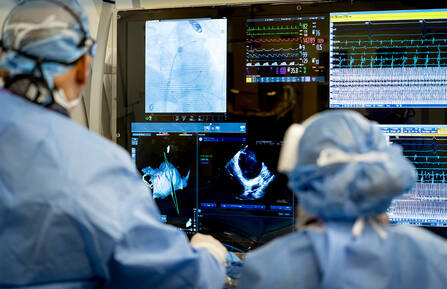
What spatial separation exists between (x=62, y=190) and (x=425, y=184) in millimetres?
1622

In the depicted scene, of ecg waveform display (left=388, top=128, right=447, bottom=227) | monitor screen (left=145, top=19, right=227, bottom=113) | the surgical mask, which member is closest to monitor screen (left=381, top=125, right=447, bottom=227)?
ecg waveform display (left=388, top=128, right=447, bottom=227)

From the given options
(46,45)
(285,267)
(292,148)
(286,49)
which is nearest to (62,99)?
(46,45)

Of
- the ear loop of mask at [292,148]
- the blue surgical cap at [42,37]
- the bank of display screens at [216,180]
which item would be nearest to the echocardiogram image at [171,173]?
the bank of display screens at [216,180]

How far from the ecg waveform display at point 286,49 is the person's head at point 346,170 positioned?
116 centimetres

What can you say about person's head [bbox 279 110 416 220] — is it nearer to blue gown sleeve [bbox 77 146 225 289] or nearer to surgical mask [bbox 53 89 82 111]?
blue gown sleeve [bbox 77 146 225 289]

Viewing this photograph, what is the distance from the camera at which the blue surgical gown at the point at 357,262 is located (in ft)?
3.05

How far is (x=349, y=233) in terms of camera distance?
0.97m

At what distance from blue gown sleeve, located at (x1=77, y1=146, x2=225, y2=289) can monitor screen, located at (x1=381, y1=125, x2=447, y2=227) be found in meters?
1.15

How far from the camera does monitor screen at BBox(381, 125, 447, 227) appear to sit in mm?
2051

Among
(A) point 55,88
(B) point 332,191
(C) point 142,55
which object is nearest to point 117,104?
(C) point 142,55

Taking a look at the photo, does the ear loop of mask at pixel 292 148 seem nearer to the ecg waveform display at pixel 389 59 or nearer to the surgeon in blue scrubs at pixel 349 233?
the surgeon in blue scrubs at pixel 349 233

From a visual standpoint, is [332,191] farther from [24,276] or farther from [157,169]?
[157,169]

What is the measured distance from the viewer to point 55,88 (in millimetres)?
1272

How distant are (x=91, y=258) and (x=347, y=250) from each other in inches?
25.0
